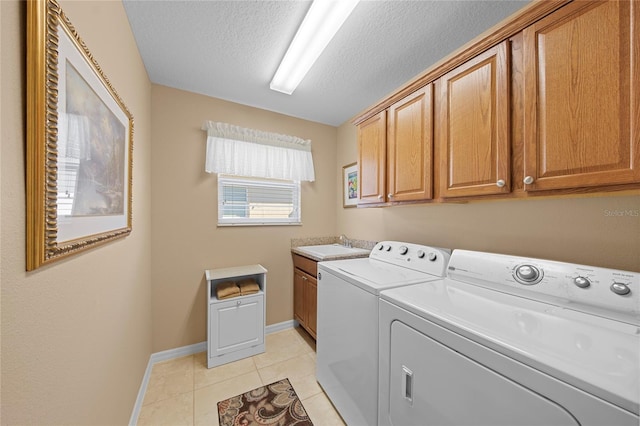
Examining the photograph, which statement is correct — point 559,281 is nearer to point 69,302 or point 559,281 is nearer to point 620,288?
point 620,288

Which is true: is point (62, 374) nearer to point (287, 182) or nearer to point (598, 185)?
point (598, 185)

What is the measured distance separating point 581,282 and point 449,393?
72cm

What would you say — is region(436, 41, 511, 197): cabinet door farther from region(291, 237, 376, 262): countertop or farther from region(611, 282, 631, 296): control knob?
region(291, 237, 376, 262): countertop

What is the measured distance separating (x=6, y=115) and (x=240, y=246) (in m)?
2.04

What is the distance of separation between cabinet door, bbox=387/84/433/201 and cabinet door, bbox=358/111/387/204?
0.06 metres

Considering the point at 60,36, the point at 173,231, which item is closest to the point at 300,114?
the point at 173,231

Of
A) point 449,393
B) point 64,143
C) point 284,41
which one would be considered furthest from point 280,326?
point 284,41

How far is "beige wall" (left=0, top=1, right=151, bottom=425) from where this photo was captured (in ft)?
1.68

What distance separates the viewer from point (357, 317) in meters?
1.34

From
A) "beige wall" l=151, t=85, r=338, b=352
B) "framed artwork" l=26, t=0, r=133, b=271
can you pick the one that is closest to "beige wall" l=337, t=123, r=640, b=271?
"beige wall" l=151, t=85, r=338, b=352

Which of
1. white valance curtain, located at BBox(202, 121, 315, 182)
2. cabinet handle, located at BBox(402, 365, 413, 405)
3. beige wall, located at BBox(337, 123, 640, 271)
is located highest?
white valance curtain, located at BBox(202, 121, 315, 182)

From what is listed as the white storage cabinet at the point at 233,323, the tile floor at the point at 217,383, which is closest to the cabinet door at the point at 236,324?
the white storage cabinet at the point at 233,323

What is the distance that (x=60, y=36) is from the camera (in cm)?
68

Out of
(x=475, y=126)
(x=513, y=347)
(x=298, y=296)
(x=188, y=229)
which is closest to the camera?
(x=513, y=347)
